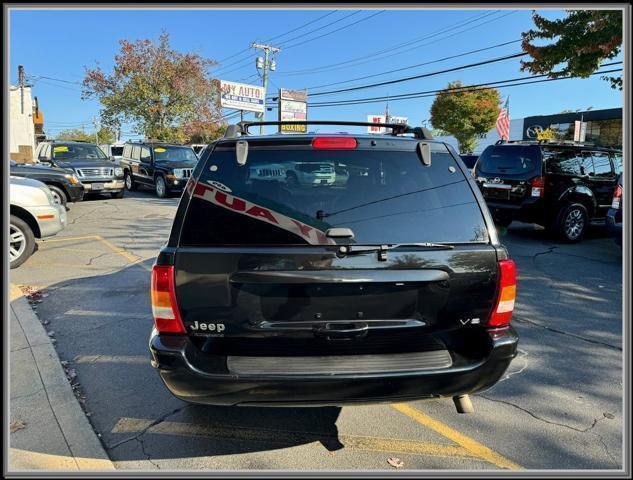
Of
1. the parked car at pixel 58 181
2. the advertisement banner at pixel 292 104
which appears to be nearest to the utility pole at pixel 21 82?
the advertisement banner at pixel 292 104

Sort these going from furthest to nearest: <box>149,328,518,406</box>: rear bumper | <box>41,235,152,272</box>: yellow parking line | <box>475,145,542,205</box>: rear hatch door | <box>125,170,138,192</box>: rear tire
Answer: <box>125,170,138,192</box>: rear tire < <box>475,145,542,205</box>: rear hatch door < <box>41,235,152,272</box>: yellow parking line < <box>149,328,518,406</box>: rear bumper

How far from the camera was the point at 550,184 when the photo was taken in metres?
8.83

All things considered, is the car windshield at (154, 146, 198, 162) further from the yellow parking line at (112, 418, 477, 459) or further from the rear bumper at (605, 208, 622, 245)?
the yellow parking line at (112, 418, 477, 459)

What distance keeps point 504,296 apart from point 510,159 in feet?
25.2

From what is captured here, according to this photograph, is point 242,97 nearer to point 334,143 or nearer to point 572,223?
point 572,223

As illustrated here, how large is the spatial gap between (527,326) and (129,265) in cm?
572

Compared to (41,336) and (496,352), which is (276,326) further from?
(41,336)

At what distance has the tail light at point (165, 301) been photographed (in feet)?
7.44

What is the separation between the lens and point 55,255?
7578 millimetres

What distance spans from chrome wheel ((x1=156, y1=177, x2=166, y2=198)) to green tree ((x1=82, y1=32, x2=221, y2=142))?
16.1 meters

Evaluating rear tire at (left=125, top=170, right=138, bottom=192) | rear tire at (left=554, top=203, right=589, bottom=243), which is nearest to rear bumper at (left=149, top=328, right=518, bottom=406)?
rear tire at (left=554, top=203, right=589, bottom=243)

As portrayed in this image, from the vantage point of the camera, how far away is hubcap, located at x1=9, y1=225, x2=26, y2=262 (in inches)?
260

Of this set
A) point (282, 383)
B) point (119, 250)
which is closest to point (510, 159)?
point (119, 250)

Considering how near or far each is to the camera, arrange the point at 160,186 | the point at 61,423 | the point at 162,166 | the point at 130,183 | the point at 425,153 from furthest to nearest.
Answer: the point at 130,183 → the point at 160,186 → the point at 162,166 → the point at 61,423 → the point at 425,153
